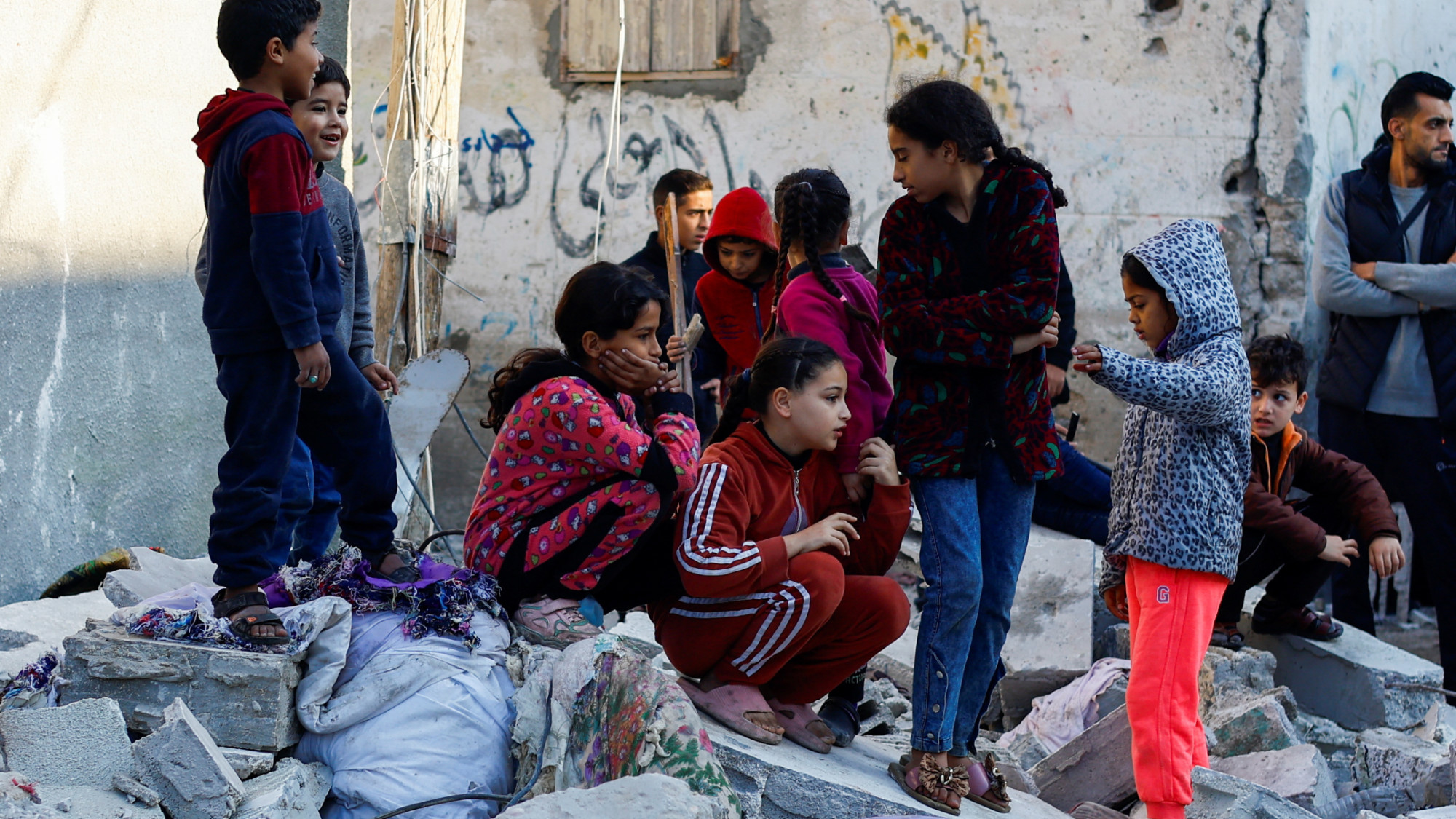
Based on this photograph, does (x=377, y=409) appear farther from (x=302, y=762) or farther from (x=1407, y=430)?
(x=1407, y=430)

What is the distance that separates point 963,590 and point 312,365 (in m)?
1.60

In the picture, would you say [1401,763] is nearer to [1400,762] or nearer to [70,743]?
[1400,762]

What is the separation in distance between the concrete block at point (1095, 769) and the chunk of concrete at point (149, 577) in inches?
98.7

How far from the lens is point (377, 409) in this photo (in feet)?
10.9

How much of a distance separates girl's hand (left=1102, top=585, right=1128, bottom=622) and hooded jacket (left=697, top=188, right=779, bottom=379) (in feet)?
4.82

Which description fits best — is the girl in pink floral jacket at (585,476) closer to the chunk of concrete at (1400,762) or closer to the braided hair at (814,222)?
the braided hair at (814,222)

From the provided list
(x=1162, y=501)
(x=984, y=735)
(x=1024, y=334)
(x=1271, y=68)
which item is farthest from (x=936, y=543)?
(x=1271, y=68)

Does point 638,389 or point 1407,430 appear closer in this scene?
point 638,389

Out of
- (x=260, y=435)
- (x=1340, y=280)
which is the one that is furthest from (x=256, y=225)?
(x=1340, y=280)

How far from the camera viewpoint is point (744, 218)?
432cm

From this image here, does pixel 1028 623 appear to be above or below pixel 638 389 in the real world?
below

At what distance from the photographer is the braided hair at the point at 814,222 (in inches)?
133

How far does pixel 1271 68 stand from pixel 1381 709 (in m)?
4.01

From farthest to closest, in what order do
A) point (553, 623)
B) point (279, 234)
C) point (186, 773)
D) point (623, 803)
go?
point (553, 623) → point (279, 234) → point (186, 773) → point (623, 803)
